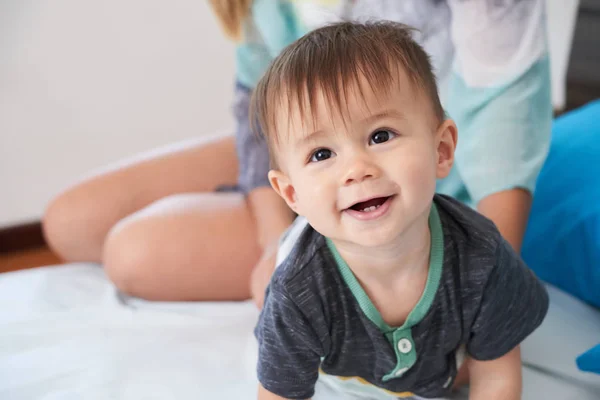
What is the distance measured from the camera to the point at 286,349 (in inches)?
23.4

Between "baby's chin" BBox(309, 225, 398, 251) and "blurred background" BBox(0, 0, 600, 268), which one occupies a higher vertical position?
"baby's chin" BBox(309, 225, 398, 251)

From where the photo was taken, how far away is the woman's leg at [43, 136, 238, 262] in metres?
1.04

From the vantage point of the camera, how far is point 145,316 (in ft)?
2.93

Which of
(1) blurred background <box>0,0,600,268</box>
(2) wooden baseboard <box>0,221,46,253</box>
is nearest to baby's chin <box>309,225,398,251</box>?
(1) blurred background <box>0,0,600,268</box>

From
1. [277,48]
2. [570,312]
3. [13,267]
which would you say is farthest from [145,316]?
[13,267]

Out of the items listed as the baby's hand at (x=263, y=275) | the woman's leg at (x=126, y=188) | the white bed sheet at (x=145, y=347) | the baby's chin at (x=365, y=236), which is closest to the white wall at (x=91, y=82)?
the woman's leg at (x=126, y=188)

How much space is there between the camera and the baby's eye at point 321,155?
529 mm

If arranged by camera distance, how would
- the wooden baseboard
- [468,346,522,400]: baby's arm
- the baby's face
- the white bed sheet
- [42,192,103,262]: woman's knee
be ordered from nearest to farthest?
the baby's face < [468,346,522,400]: baby's arm < the white bed sheet < [42,192,103,262]: woman's knee < the wooden baseboard

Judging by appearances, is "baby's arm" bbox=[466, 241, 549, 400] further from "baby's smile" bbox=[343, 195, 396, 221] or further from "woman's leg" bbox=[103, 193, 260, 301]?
"woman's leg" bbox=[103, 193, 260, 301]

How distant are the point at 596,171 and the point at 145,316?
677mm

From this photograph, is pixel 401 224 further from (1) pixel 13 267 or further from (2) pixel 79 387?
(1) pixel 13 267

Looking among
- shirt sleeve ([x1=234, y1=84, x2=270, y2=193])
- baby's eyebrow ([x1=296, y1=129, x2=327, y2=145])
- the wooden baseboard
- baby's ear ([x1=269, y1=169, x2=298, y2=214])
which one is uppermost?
baby's eyebrow ([x1=296, y1=129, x2=327, y2=145])

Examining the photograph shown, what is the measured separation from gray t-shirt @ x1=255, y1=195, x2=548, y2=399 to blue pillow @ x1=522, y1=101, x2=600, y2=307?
206mm

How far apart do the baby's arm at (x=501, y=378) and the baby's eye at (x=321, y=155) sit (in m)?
0.29
